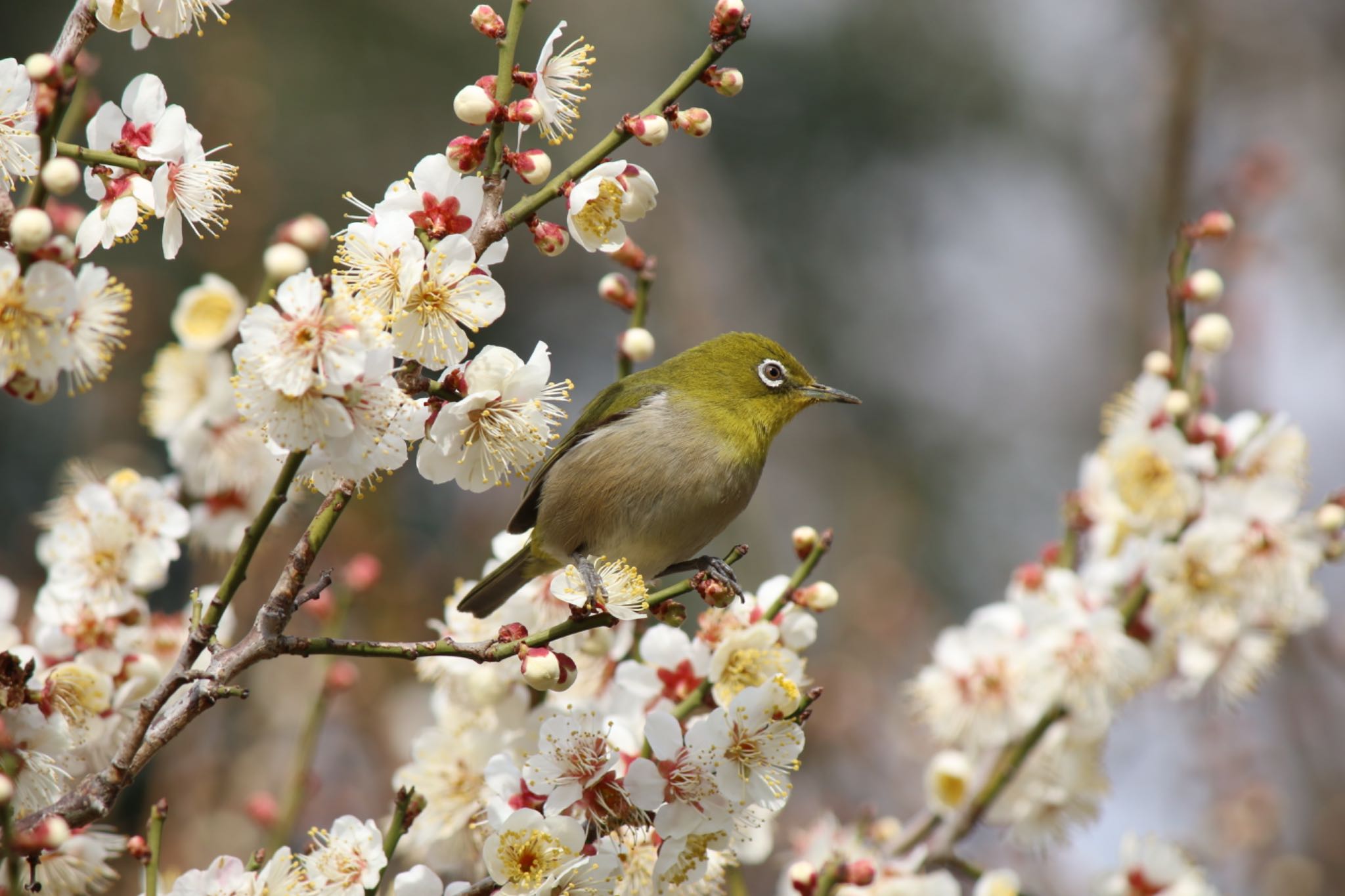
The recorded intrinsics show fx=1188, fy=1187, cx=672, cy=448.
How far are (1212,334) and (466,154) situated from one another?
2.72 metres

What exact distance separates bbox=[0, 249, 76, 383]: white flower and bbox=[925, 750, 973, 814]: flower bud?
9.09 feet

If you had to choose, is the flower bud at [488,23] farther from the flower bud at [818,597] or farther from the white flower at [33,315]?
the flower bud at [818,597]

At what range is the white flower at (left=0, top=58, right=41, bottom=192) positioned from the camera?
6.90 ft

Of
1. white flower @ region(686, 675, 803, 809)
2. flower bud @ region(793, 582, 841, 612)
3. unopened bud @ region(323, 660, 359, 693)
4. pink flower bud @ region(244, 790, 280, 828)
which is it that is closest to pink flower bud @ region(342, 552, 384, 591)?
unopened bud @ region(323, 660, 359, 693)

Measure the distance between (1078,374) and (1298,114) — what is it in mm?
3146

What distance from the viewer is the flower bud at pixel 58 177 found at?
1736 mm

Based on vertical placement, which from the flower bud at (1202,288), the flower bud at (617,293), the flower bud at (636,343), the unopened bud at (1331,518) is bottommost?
the flower bud at (636,343)

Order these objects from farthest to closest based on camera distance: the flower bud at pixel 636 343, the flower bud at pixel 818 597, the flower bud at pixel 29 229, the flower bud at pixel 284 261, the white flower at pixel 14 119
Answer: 1. the flower bud at pixel 636 343
2. the flower bud at pixel 818 597
3. the white flower at pixel 14 119
4. the flower bud at pixel 284 261
5. the flower bud at pixel 29 229

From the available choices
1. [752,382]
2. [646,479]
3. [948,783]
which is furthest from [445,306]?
[948,783]

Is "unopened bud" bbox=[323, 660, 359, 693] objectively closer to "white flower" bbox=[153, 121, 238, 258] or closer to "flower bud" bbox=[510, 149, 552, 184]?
"white flower" bbox=[153, 121, 238, 258]

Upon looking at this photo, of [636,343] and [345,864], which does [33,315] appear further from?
[636,343]

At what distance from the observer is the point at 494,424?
2201mm

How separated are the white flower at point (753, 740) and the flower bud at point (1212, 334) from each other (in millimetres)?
2314

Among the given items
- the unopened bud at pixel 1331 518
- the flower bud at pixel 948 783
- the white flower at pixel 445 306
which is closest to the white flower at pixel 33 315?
the white flower at pixel 445 306
